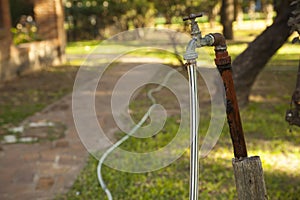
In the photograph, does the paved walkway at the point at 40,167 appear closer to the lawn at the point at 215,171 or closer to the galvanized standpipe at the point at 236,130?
the lawn at the point at 215,171

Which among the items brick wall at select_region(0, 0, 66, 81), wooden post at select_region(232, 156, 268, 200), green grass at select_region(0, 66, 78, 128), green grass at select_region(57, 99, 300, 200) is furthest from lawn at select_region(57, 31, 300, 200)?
brick wall at select_region(0, 0, 66, 81)

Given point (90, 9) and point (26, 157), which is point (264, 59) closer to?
point (26, 157)

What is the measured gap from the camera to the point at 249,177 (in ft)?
6.40

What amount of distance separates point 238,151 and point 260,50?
11.9 ft

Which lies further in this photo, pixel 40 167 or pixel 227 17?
pixel 227 17

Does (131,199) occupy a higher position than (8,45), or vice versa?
(8,45)

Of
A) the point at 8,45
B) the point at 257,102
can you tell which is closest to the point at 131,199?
the point at 257,102

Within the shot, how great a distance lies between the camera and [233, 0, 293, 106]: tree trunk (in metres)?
5.24

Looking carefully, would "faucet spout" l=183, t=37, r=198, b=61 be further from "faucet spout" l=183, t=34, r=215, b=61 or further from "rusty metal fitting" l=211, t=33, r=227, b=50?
"rusty metal fitting" l=211, t=33, r=227, b=50

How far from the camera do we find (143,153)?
4.13 m

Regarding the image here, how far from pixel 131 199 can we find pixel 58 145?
1593 millimetres

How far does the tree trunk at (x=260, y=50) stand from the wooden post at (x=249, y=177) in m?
3.53

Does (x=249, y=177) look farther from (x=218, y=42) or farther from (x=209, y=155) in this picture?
(x=209, y=155)

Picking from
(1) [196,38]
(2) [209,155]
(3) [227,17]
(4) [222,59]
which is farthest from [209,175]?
(3) [227,17]
